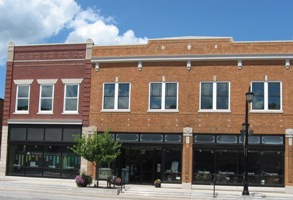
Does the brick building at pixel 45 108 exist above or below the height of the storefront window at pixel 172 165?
above

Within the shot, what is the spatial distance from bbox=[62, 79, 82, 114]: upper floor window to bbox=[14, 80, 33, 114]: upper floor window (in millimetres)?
3012

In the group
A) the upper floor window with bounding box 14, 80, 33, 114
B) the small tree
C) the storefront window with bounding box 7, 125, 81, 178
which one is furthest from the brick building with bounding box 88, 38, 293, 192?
the upper floor window with bounding box 14, 80, 33, 114

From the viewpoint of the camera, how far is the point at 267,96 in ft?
99.6

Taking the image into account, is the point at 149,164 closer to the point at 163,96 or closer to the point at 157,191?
the point at 157,191

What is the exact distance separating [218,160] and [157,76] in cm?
705

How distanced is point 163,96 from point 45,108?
897 cm

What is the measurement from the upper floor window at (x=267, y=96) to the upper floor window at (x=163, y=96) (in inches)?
208

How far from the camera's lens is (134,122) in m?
32.0

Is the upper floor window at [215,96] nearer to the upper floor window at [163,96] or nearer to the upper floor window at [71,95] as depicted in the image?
the upper floor window at [163,96]

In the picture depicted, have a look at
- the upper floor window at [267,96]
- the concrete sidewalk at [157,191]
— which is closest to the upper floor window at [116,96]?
the concrete sidewalk at [157,191]

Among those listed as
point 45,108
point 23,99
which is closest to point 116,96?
point 45,108

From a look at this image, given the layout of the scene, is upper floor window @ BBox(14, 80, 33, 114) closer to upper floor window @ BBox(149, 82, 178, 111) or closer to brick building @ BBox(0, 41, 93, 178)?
brick building @ BBox(0, 41, 93, 178)

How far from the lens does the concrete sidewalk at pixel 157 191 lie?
86.7ft

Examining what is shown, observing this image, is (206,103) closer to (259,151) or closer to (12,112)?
(259,151)
